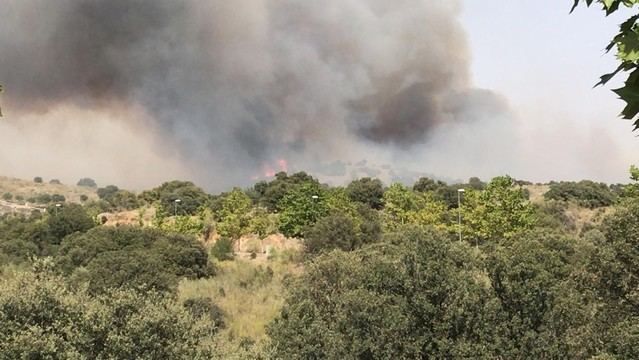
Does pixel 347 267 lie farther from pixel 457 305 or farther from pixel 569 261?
pixel 569 261

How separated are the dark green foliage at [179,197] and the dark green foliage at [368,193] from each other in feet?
94.9

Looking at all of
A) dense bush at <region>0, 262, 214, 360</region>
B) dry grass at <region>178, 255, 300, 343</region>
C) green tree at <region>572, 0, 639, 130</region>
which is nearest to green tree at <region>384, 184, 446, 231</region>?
dry grass at <region>178, 255, 300, 343</region>

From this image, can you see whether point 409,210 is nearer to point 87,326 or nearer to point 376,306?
point 376,306

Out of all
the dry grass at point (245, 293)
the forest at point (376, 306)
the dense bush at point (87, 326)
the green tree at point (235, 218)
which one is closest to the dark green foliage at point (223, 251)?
the green tree at point (235, 218)

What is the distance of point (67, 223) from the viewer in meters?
89.9

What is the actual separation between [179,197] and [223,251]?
50.6 meters

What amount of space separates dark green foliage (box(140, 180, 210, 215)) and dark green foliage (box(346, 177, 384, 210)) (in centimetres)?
2893

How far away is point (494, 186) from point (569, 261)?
20.1 meters

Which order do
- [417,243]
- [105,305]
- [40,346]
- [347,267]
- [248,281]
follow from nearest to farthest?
[40,346]
[105,305]
[417,243]
[347,267]
[248,281]

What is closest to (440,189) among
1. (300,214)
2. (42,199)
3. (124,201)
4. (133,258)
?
(300,214)

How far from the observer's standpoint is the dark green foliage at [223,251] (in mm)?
78688

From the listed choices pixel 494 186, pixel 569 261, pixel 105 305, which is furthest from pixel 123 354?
pixel 494 186

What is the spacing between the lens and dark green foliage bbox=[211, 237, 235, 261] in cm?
7869

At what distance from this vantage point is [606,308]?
2586 centimetres
